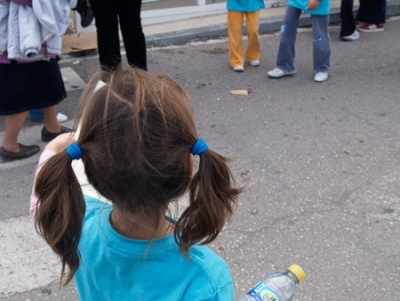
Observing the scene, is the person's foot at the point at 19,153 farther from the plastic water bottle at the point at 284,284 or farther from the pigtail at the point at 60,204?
the pigtail at the point at 60,204

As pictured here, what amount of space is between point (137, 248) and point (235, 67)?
4.10 metres

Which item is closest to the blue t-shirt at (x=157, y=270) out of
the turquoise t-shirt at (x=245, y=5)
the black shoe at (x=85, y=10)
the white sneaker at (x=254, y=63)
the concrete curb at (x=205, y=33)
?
the black shoe at (x=85, y=10)

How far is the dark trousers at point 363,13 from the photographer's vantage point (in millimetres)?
6059

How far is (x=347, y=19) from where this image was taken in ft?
19.8

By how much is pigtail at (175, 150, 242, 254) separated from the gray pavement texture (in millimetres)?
1368

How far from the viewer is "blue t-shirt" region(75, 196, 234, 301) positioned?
46.8 inches

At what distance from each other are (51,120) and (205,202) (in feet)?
8.70

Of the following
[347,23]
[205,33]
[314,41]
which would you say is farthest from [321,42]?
[205,33]

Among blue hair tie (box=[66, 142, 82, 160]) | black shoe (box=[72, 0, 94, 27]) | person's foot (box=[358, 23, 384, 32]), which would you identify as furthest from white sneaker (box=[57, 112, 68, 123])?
person's foot (box=[358, 23, 384, 32])

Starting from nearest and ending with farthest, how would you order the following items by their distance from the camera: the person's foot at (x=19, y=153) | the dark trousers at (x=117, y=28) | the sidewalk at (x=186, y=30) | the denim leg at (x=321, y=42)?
the person's foot at (x=19, y=153)
the dark trousers at (x=117, y=28)
the denim leg at (x=321, y=42)
the sidewalk at (x=186, y=30)

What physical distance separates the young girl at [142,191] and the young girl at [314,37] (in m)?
3.73

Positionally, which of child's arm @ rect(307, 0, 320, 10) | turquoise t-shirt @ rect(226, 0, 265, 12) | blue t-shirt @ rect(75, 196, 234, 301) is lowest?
turquoise t-shirt @ rect(226, 0, 265, 12)

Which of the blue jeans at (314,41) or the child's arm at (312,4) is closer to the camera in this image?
the child's arm at (312,4)

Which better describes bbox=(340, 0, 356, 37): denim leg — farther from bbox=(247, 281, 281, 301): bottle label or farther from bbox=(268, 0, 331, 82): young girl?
bbox=(247, 281, 281, 301): bottle label
